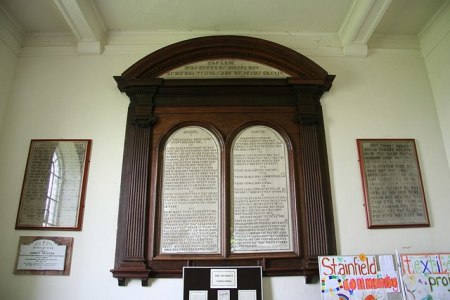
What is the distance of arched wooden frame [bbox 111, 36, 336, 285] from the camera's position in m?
2.80

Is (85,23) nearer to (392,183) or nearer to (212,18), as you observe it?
(212,18)

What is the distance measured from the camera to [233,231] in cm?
286

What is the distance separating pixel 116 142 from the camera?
3.13m

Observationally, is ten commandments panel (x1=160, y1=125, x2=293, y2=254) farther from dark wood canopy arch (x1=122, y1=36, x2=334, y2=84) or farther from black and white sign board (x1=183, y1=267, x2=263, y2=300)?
dark wood canopy arch (x1=122, y1=36, x2=334, y2=84)

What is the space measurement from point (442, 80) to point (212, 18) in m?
2.14

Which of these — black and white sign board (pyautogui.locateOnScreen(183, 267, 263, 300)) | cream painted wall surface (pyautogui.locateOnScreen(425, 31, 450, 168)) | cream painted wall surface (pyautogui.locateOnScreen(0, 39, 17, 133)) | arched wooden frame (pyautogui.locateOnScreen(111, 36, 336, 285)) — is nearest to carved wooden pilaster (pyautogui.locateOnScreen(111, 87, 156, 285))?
arched wooden frame (pyautogui.locateOnScreen(111, 36, 336, 285))

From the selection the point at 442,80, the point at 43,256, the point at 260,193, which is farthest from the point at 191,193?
the point at 442,80

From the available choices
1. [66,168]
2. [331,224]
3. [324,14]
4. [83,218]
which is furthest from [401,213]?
[66,168]

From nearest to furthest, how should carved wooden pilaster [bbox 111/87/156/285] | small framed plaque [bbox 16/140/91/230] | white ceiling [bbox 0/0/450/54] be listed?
1. carved wooden pilaster [bbox 111/87/156/285]
2. small framed plaque [bbox 16/140/91/230]
3. white ceiling [bbox 0/0/450/54]

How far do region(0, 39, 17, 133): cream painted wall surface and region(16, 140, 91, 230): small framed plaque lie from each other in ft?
1.53

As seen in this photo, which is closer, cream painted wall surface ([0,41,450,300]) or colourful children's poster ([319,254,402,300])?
colourful children's poster ([319,254,402,300])

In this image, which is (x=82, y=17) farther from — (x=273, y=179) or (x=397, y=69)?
(x=397, y=69)

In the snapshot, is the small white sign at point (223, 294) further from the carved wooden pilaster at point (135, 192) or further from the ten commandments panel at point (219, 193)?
the carved wooden pilaster at point (135, 192)

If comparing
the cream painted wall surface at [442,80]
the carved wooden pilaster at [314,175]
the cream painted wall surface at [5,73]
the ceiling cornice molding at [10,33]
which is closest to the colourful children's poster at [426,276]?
the carved wooden pilaster at [314,175]
